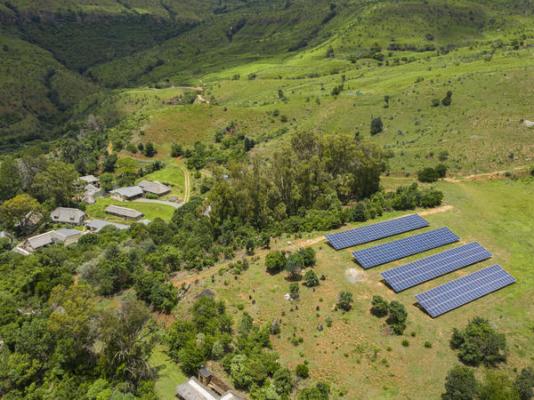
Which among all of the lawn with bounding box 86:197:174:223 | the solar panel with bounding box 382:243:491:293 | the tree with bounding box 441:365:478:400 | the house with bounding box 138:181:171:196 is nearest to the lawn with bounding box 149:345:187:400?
the tree with bounding box 441:365:478:400

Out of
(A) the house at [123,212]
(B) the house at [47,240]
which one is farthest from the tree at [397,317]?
(A) the house at [123,212]

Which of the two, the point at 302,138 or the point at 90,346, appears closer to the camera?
the point at 90,346

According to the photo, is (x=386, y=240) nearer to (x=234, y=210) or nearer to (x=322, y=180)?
(x=322, y=180)

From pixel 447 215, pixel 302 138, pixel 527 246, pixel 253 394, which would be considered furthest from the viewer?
pixel 302 138

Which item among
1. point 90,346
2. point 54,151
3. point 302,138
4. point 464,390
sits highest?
point 302,138

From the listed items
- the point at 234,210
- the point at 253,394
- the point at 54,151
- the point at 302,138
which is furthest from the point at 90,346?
the point at 54,151

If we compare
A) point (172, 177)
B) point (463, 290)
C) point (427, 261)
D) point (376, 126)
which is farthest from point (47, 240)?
point (376, 126)

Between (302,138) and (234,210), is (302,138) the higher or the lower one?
the higher one
